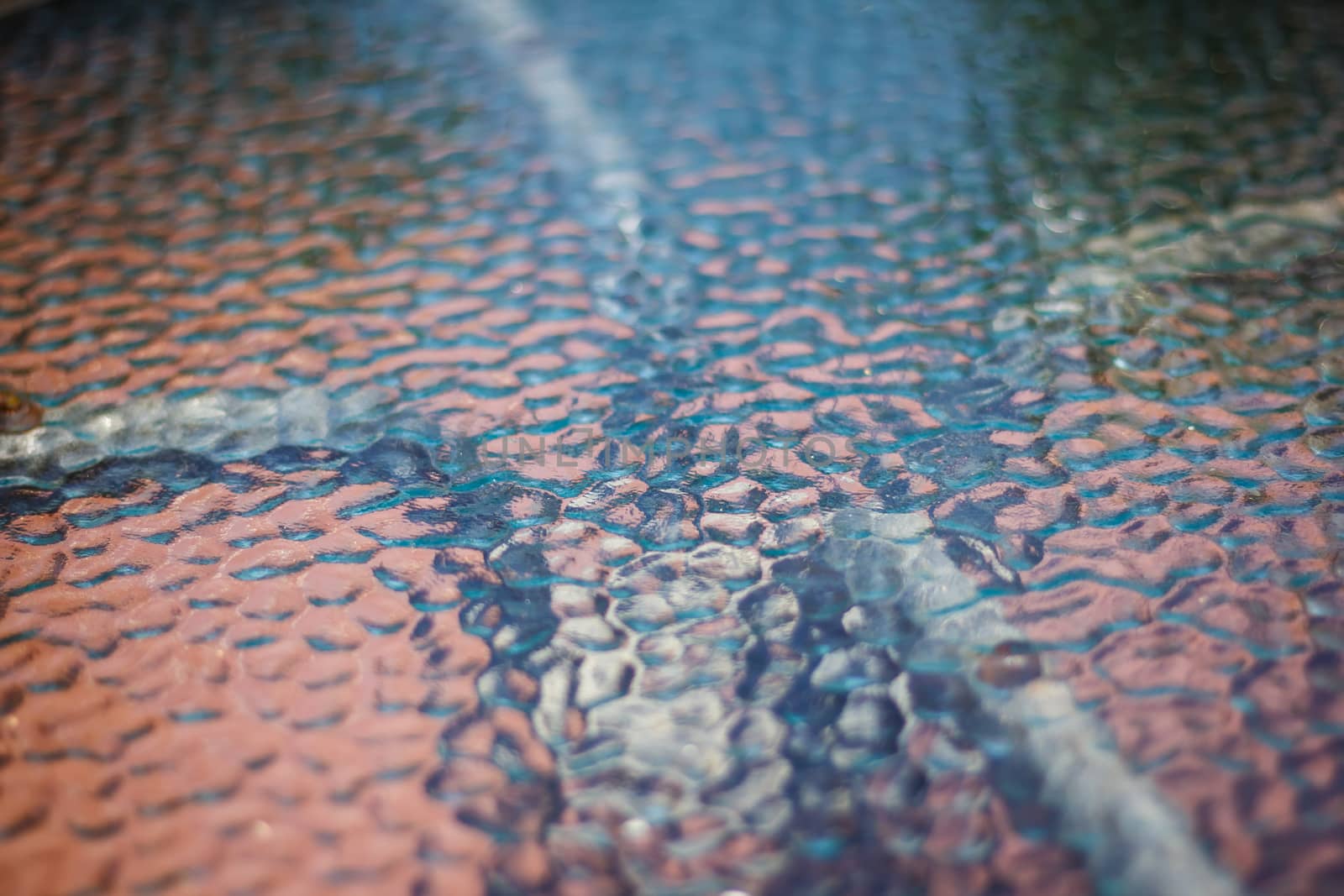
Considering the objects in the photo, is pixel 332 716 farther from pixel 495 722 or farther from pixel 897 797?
pixel 897 797

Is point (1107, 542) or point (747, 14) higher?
point (747, 14)

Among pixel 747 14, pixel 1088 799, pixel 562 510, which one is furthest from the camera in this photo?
pixel 747 14

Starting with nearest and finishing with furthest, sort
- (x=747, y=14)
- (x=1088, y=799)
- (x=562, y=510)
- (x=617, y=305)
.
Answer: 1. (x=1088, y=799)
2. (x=562, y=510)
3. (x=617, y=305)
4. (x=747, y=14)

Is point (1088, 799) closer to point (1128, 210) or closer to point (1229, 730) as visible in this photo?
point (1229, 730)

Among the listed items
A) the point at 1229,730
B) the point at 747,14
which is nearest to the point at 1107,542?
the point at 1229,730

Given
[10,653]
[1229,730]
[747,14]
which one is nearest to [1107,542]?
[1229,730]

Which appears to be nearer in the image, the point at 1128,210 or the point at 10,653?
the point at 10,653
